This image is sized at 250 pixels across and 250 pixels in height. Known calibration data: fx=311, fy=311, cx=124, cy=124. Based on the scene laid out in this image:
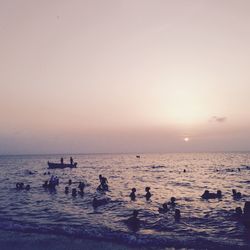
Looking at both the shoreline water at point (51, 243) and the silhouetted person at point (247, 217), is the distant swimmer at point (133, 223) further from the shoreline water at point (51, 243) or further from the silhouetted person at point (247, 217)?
the silhouetted person at point (247, 217)

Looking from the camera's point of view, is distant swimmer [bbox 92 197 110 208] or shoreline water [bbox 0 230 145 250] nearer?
shoreline water [bbox 0 230 145 250]

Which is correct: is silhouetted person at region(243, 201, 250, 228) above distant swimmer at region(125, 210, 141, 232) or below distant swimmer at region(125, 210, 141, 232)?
above

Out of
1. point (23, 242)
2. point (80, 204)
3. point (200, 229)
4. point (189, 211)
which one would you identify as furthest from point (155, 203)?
point (23, 242)

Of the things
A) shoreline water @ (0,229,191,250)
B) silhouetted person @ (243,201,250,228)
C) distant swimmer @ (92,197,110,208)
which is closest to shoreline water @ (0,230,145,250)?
shoreline water @ (0,229,191,250)

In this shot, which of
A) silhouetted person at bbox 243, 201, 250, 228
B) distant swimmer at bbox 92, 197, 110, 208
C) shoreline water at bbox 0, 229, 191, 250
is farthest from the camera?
distant swimmer at bbox 92, 197, 110, 208

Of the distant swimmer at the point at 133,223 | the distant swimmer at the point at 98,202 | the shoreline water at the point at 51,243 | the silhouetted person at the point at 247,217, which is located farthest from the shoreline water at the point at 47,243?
the distant swimmer at the point at 98,202

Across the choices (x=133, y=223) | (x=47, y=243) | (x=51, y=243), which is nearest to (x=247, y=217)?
(x=133, y=223)

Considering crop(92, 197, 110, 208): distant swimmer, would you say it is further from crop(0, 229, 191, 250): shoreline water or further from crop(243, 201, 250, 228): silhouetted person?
crop(243, 201, 250, 228): silhouetted person

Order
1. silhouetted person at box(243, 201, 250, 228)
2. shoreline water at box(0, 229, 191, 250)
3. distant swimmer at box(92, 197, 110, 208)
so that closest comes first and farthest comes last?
1. shoreline water at box(0, 229, 191, 250)
2. silhouetted person at box(243, 201, 250, 228)
3. distant swimmer at box(92, 197, 110, 208)

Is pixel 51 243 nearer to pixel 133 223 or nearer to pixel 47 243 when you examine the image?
pixel 47 243

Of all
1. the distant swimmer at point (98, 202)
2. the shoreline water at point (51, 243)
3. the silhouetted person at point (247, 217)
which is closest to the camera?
the shoreline water at point (51, 243)

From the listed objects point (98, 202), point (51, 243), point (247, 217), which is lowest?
point (98, 202)

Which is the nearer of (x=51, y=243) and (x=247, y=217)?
(x=51, y=243)

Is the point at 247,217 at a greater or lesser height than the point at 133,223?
greater
